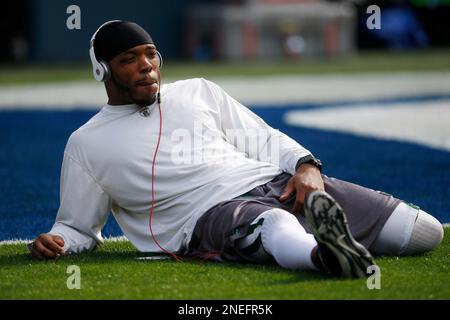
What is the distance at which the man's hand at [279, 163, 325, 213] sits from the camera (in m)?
5.59

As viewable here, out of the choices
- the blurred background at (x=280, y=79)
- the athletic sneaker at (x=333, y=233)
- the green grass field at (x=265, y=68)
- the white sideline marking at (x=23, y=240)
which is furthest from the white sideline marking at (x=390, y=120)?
the green grass field at (x=265, y=68)

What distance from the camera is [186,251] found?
5836mm

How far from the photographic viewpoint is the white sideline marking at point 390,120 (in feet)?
39.9

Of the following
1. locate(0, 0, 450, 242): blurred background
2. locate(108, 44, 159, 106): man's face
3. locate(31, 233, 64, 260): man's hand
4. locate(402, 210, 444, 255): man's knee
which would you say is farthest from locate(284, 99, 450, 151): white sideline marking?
locate(31, 233, 64, 260): man's hand

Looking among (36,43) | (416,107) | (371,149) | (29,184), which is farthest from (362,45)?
(29,184)

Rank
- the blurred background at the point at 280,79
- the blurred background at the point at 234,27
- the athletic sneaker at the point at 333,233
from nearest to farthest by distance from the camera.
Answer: the athletic sneaker at the point at 333,233, the blurred background at the point at 280,79, the blurred background at the point at 234,27

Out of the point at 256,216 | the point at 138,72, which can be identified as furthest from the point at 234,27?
the point at 256,216

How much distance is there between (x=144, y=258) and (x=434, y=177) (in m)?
3.81

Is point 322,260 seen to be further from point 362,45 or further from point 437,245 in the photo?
point 362,45

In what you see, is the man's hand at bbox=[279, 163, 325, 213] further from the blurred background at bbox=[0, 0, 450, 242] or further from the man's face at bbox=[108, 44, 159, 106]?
the blurred background at bbox=[0, 0, 450, 242]

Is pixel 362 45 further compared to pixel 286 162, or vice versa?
pixel 362 45

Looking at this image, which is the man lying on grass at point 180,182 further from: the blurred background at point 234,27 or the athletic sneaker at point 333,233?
the blurred background at point 234,27

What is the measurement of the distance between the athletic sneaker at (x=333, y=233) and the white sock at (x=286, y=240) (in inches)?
7.8

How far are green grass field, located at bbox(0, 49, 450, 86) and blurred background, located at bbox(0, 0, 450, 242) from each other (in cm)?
4
